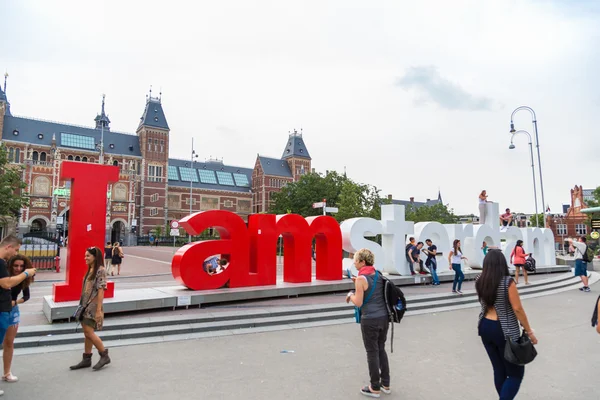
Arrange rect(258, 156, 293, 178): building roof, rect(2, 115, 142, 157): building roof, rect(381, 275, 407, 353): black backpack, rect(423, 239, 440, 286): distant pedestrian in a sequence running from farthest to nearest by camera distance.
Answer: rect(258, 156, 293, 178): building roof
rect(2, 115, 142, 157): building roof
rect(423, 239, 440, 286): distant pedestrian
rect(381, 275, 407, 353): black backpack

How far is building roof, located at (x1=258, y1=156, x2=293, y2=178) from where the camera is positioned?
7875cm

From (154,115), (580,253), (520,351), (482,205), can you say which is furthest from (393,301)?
(154,115)

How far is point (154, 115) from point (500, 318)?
7105cm

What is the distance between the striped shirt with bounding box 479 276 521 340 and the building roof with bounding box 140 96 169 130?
69.3 meters

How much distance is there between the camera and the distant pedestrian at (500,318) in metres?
3.40

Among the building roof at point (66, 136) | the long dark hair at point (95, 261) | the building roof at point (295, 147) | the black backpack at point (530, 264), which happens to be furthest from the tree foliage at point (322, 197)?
the long dark hair at point (95, 261)

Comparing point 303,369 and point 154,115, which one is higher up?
point 154,115

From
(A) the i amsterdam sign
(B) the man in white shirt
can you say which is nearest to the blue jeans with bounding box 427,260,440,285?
(A) the i amsterdam sign

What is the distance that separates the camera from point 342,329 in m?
7.88

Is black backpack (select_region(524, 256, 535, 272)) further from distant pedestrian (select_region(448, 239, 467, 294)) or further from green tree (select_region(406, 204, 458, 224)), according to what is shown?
green tree (select_region(406, 204, 458, 224))

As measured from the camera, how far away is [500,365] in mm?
3537

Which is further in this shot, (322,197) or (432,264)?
(322,197)

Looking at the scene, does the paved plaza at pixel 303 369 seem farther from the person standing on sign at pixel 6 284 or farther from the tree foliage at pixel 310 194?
the tree foliage at pixel 310 194

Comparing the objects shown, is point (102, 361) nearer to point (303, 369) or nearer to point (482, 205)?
point (303, 369)
